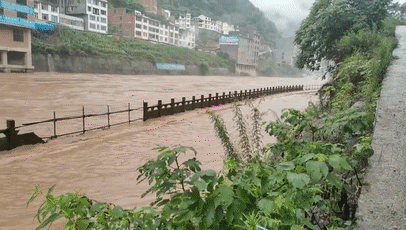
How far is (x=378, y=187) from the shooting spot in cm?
285

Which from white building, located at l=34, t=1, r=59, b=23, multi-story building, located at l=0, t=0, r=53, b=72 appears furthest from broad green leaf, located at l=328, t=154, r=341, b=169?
white building, located at l=34, t=1, r=59, b=23

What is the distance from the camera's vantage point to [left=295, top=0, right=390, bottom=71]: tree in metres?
17.3

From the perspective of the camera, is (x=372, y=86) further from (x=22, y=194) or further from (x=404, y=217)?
(x=22, y=194)

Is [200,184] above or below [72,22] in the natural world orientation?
below

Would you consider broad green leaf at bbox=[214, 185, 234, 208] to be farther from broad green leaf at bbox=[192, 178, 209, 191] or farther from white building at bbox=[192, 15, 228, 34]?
white building at bbox=[192, 15, 228, 34]

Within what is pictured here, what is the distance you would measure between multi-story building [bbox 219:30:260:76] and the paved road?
8520cm

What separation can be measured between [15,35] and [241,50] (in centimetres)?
6471

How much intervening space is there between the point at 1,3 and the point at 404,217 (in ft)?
135

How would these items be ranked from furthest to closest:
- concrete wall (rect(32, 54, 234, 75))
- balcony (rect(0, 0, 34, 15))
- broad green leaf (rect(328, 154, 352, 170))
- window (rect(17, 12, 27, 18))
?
concrete wall (rect(32, 54, 234, 75)), window (rect(17, 12, 27, 18)), balcony (rect(0, 0, 34, 15)), broad green leaf (rect(328, 154, 352, 170))

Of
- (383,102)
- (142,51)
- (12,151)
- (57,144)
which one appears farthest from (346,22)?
(142,51)

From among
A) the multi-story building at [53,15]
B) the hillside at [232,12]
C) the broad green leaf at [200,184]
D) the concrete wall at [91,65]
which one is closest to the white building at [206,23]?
the hillside at [232,12]

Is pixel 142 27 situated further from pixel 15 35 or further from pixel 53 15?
pixel 15 35

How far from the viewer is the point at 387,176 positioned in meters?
3.02

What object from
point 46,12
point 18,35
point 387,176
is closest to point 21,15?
point 18,35
